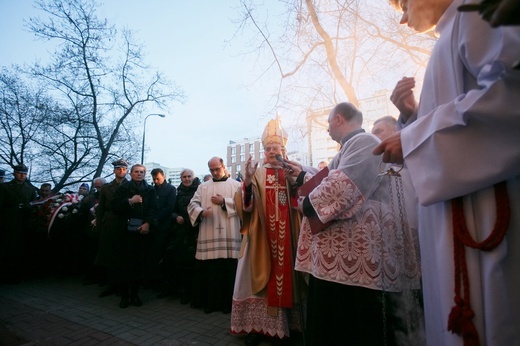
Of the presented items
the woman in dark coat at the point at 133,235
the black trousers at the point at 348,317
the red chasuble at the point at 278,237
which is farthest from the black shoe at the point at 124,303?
the black trousers at the point at 348,317

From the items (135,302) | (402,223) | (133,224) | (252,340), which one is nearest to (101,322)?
(135,302)

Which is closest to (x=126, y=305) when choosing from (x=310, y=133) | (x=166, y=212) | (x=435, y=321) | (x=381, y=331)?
(x=166, y=212)

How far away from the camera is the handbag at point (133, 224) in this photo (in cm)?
489

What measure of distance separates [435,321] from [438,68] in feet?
3.69

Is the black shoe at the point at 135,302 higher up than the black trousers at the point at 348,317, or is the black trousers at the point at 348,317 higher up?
the black trousers at the point at 348,317

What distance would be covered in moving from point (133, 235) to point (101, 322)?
4.76 ft

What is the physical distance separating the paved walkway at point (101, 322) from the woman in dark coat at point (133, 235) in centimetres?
39

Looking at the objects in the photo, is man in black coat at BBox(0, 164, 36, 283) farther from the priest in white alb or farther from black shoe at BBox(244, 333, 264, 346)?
black shoe at BBox(244, 333, 264, 346)

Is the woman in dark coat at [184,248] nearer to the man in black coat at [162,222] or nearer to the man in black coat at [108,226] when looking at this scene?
the man in black coat at [162,222]

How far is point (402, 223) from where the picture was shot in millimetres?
1873

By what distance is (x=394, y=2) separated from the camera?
1.68 metres

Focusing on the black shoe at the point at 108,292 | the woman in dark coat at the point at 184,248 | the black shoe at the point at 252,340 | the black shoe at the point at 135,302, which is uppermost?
the woman in dark coat at the point at 184,248

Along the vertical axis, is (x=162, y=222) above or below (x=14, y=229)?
above

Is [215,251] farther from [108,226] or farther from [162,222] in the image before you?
[108,226]
